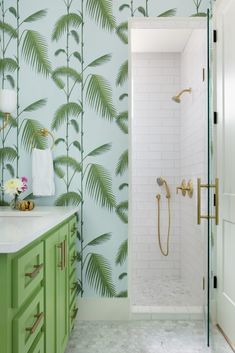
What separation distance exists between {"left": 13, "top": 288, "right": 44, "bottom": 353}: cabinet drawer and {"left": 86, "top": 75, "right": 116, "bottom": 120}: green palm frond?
1786 mm

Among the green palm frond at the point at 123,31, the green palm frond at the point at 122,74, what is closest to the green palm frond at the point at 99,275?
the green palm frond at the point at 122,74

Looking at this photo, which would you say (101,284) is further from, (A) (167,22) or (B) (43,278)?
(A) (167,22)

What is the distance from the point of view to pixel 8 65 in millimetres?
3154

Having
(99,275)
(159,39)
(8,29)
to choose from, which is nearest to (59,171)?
(99,275)

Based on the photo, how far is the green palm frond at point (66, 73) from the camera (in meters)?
3.15

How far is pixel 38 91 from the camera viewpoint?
3162 millimetres

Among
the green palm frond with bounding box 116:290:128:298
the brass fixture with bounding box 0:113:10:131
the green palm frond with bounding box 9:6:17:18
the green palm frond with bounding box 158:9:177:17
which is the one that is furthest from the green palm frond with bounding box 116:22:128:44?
the green palm frond with bounding box 116:290:128:298

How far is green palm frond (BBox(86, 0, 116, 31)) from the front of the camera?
10.4 ft

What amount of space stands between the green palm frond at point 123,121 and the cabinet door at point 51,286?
51.2 inches

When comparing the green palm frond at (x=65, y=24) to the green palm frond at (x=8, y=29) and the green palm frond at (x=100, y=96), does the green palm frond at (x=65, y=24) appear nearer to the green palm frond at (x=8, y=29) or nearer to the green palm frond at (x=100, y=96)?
the green palm frond at (x=8, y=29)

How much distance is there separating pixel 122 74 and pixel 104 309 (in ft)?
6.00

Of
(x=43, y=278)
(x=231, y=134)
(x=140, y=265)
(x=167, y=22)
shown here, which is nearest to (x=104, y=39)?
(x=167, y=22)

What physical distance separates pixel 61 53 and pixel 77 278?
1753 mm

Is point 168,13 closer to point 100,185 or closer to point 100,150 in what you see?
point 100,150
